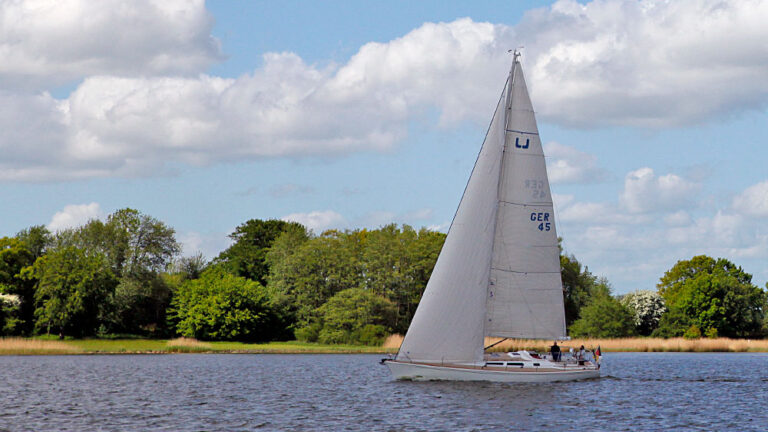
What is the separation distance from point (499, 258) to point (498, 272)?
0.72 m

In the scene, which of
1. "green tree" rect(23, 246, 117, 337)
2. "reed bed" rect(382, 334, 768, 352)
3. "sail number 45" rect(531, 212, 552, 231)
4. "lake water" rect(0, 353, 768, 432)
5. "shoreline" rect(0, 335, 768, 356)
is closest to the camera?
"lake water" rect(0, 353, 768, 432)

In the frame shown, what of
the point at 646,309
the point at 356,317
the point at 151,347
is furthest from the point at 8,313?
the point at 646,309

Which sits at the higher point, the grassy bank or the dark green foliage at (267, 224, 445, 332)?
the dark green foliage at (267, 224, 445, 332)

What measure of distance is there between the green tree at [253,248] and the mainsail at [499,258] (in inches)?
2901

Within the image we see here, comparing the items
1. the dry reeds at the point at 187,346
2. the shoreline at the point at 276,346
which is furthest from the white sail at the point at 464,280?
the dry reeds at the point at 187,346

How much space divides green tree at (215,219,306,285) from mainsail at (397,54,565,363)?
7368 cm

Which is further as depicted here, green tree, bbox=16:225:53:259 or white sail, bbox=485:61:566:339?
green tree, bbox=16:225:53:259

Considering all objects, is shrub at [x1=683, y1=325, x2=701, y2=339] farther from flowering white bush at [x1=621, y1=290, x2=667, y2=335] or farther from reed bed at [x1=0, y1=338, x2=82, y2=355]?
reed bed at [x1=0, y1=338, x2=82, y2=355]

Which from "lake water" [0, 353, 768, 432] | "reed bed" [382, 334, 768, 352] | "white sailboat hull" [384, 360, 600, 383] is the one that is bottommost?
"lake water" [0, 353, 768, 432]

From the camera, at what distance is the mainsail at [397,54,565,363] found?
42844 mm

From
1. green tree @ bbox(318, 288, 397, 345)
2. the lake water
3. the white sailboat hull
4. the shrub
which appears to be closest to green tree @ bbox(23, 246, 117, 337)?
green tree @ bbox(318, 288, 397, 345)

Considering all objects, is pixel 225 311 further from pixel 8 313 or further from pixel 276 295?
pixel 8 313

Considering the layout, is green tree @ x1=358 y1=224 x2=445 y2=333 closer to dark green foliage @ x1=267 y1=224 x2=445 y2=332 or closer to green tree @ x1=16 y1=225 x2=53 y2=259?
dark green foliage @ x1=267 y1=224 x2=445 y2=332

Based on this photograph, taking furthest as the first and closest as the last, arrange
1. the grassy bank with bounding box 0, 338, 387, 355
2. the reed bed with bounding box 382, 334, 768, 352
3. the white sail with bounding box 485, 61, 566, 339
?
the reed bed with bounding box 382, 334, 768, 352, the grassy bank with bounding box 0, 338, 387, 355, the white sail with bounding box 485, 61, 566, 339
